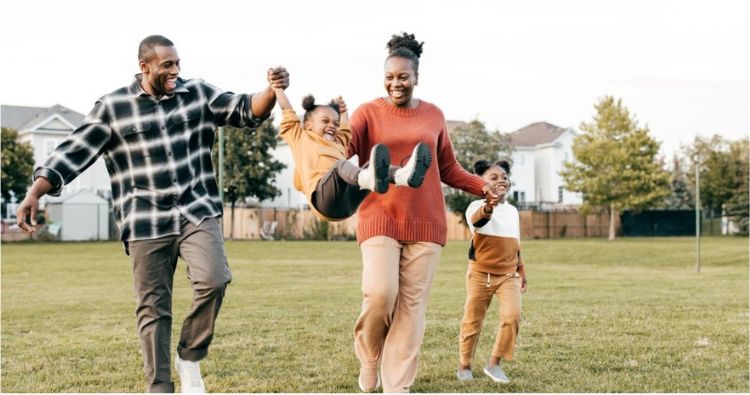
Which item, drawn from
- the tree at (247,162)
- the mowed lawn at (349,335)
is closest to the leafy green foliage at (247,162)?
the tree at (247,162)

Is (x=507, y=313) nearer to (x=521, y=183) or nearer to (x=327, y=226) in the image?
(x=327, y=226)

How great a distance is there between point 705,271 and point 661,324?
62.0 ft

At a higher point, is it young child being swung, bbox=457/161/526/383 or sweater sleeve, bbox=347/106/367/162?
sweater sleeve, bbox=347/106/367/162

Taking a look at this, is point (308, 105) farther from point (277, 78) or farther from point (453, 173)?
point (453, 173)

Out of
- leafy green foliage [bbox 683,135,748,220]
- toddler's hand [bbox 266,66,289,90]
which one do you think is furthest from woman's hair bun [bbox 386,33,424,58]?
leafy green foliage [bbox 683,135,748,220]

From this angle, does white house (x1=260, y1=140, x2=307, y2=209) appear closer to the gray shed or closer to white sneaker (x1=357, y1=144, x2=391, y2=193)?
the gray shed

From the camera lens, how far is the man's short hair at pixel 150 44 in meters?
5.73

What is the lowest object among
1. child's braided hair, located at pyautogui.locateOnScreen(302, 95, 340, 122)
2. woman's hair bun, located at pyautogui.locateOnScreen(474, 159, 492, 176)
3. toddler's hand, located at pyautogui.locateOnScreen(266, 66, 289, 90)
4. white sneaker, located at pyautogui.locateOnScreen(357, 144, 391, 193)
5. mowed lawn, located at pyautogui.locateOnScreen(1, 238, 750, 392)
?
mowed lawn, located at pyautogui.locateOnScreen(1, 238, 750, 392)

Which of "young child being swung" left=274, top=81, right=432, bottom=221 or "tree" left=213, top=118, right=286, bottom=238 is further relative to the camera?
"tree" left=213, top=118, right=286, bottom=238

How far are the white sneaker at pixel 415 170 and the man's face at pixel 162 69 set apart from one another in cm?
164

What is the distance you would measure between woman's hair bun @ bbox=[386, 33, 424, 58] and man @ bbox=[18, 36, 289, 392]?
1.14 meters

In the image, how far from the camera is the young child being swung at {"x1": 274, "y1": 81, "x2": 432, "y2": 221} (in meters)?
5.29

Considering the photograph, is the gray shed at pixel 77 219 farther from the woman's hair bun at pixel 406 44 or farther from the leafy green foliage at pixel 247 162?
the woman's hair bun at pixel 406 44

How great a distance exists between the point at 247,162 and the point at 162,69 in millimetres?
54450
